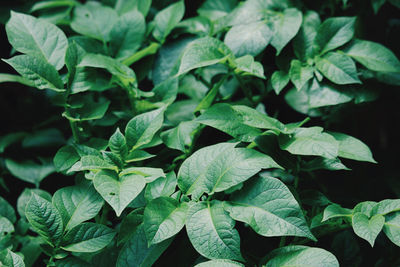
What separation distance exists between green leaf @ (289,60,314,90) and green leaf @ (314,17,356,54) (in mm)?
85

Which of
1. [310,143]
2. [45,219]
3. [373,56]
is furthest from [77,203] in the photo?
[373,56]

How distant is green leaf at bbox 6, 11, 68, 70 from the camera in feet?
3.64

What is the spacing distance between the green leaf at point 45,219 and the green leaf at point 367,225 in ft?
2.10

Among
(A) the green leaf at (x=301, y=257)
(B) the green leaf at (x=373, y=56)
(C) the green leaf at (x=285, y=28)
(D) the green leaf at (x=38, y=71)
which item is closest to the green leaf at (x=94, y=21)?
(D) the green leaf at (x=38, y=71)

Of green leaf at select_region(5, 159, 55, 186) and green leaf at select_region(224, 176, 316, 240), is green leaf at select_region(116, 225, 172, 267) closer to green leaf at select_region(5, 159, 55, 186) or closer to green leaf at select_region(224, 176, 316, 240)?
green leaf at select_region(224, 176, 316, 240)

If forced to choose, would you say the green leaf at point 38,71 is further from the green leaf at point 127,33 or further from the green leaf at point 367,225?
the green leaf at point 367,225

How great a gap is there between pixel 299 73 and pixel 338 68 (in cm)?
11

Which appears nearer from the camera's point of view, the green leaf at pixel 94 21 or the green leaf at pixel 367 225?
the green leaf at pixel 367 225

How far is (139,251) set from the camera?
91 cm

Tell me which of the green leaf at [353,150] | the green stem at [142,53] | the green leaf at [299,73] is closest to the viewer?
the green leaf at [353,150]

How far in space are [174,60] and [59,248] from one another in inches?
26.7

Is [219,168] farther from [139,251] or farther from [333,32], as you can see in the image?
[333,32]

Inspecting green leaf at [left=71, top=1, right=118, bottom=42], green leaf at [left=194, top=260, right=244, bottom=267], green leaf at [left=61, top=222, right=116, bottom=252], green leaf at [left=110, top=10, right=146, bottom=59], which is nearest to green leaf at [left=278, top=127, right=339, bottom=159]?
green leaf at [left=194, top=260, right=244, bottom=267]

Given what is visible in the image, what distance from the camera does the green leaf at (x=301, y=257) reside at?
0.81 m
